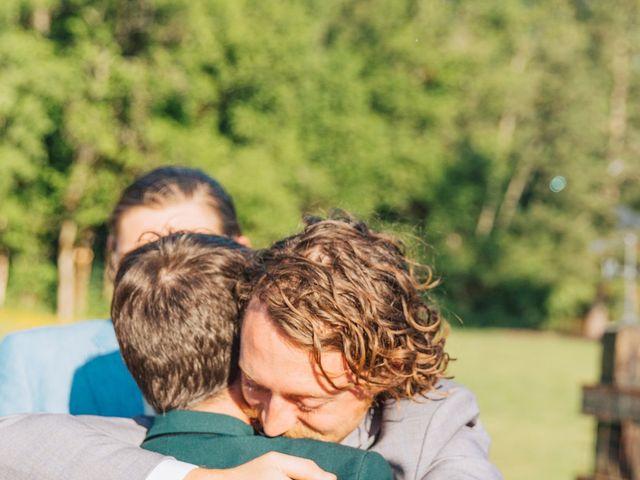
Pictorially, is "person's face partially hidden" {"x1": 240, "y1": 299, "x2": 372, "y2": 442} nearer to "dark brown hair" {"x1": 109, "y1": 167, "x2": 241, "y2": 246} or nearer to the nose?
the nose

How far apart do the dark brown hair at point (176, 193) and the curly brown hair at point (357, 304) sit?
1.03 metres

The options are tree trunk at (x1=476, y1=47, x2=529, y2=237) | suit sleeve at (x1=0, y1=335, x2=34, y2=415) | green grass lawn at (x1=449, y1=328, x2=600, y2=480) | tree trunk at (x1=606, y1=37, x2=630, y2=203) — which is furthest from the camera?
tree trunk at (x1=476, y1=47, x2=529, y2=237)

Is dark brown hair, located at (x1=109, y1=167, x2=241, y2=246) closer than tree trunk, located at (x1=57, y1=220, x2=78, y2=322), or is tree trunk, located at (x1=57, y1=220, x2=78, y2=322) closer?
dark brown hair, located at (x1=109, y1=167, x2=241, y2=246)

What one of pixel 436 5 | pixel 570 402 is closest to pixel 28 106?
pixel 570 402

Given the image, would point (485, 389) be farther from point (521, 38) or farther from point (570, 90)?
point (521, 38)

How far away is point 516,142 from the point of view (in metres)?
→ 39.6

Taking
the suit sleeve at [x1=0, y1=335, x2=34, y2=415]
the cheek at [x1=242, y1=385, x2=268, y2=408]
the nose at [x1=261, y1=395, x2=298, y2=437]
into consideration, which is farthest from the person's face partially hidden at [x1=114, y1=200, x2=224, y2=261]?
the nose at [x1=261, y1=395, x2=298, y2=437]

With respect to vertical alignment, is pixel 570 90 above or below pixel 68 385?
above

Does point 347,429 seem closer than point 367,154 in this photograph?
Yes

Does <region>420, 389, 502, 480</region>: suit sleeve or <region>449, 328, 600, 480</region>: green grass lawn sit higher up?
<region>420, 389, 502, 480</region>: suit sleeve

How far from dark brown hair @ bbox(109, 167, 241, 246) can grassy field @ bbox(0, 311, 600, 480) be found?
6.21 metres

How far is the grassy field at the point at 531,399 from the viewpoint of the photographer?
11352 millimetres

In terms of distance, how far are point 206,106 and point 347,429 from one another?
29.4 metres

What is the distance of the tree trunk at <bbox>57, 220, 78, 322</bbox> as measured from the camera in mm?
28062
